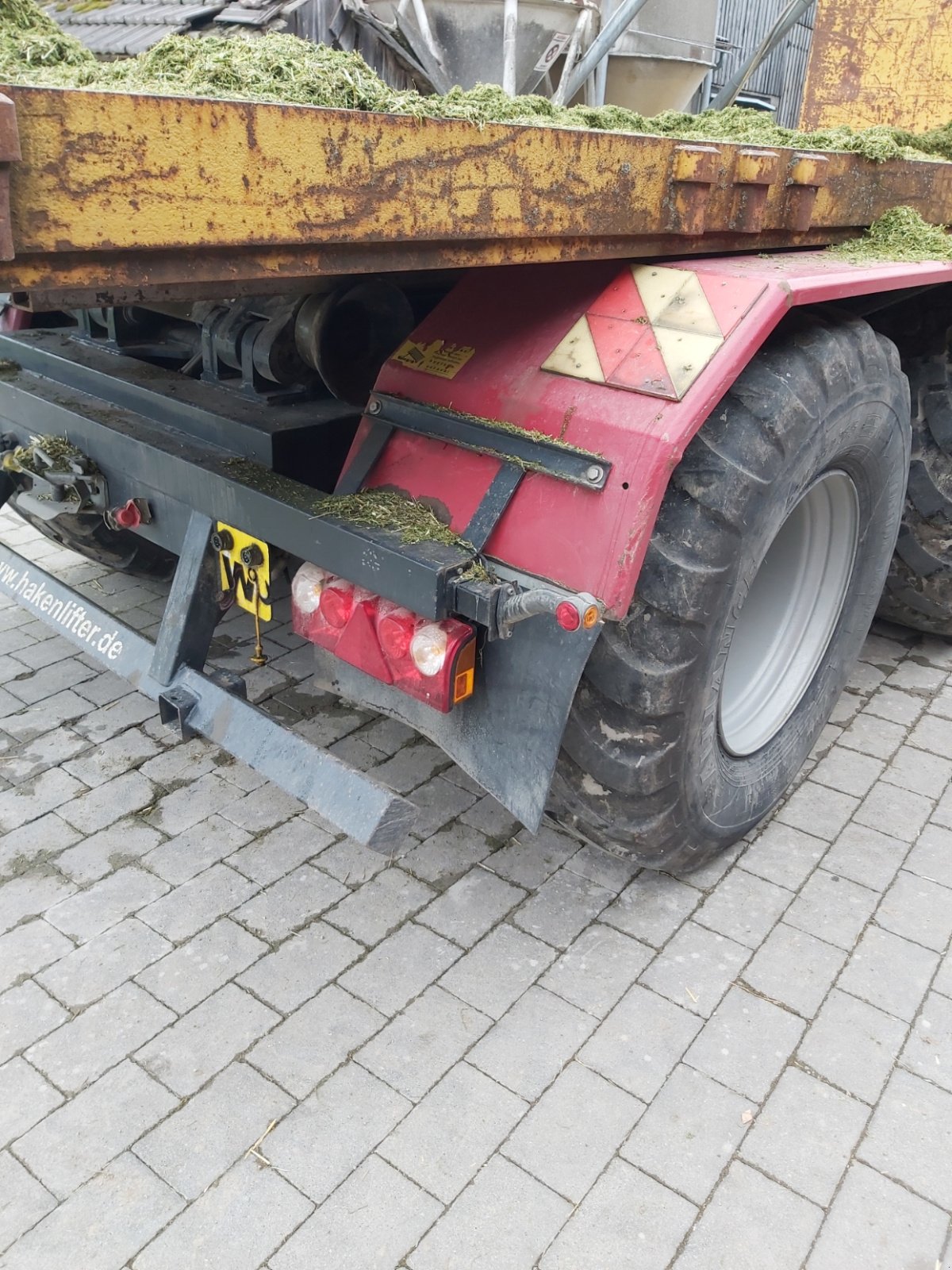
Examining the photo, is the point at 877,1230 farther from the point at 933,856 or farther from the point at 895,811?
the point at 895,811

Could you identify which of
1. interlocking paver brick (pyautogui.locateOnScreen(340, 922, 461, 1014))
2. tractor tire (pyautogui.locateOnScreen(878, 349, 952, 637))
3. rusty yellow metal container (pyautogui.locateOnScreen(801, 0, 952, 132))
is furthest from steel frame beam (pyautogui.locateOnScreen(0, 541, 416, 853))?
rusty yellow metal container (pyautogui.locateOnScreen(801, 0, 952, 132))

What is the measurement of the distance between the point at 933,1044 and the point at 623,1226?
35.1 inches

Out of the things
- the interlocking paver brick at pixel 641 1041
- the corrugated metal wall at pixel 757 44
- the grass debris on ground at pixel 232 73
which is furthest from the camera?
the corrugated metal wall at pixel 757 44

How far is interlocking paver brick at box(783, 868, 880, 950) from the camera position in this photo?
8.36ft

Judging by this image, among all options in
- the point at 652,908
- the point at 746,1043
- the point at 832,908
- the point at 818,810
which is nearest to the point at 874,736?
the point at 818,810

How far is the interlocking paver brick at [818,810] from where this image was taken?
2.94 meters

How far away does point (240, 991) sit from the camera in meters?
2.29

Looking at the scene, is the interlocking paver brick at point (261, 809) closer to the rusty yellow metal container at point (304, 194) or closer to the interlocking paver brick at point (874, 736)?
the rusty yellow metal container at point (304, 194)

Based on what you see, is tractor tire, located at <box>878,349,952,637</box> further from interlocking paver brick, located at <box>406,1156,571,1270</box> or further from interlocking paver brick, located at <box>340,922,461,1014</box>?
interlocking paver brick, located at <box>406,1156,571,1270</box>

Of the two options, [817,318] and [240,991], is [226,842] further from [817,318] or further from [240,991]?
[817,318]

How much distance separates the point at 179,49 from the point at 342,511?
907 millimetres

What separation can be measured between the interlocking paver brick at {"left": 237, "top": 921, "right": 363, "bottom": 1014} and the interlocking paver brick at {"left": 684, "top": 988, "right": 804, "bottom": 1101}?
2.84 feet

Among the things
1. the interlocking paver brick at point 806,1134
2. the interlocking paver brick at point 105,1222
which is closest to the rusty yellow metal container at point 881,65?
the interlocking paver brick at point 806,1134

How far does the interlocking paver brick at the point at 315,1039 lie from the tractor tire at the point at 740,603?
68cm
